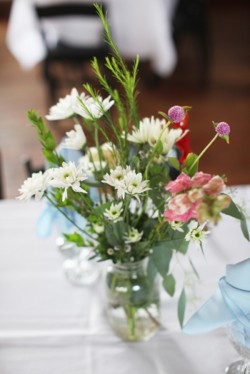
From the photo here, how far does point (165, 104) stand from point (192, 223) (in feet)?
8.50

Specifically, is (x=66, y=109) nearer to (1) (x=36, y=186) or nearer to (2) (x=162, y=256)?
(1) (x=36, y=186)

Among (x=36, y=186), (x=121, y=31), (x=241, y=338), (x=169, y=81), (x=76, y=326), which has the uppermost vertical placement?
(x=36, y=186)

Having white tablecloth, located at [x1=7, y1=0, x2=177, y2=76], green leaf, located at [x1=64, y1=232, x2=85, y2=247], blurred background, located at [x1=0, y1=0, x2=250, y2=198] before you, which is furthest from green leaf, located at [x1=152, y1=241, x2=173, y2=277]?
white tablecloth, located at [x1=7, y1=0, x2=177, y2=76]

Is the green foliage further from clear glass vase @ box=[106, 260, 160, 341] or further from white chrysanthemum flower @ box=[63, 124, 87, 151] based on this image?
clear glass vase @ box=[106, 260, 160, 341]

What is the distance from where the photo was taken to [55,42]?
278cm

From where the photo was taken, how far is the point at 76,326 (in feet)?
3.33

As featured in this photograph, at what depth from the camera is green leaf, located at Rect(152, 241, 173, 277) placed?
87cm

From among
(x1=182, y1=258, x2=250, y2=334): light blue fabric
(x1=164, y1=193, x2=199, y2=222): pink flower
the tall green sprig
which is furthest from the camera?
(x1=182, y1=258, x2=250, y2=334): light blue fabric

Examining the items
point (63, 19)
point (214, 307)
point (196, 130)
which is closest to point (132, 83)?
point (214, 307)

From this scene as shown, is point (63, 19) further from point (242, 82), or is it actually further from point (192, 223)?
point (192, 223)

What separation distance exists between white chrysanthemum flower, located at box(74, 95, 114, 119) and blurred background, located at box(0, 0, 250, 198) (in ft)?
5.05

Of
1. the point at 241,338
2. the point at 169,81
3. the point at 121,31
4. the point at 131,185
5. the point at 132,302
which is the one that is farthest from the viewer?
the point at 169,81

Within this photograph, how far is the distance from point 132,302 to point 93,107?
1.18 feet

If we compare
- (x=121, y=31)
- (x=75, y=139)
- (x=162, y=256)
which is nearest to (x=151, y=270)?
(x=162, y=256)
